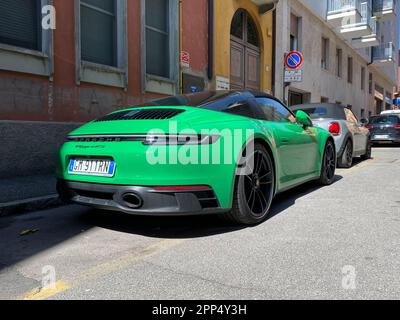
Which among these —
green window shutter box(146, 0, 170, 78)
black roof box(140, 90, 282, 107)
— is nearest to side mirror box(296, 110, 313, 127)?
black roof box(140, 90, 282, 107)

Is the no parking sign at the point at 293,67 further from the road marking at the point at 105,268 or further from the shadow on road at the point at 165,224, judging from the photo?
the road marking at the point at 105,268

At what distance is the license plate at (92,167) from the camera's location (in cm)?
330

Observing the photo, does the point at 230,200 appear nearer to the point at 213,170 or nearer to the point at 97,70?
the point at 213,170

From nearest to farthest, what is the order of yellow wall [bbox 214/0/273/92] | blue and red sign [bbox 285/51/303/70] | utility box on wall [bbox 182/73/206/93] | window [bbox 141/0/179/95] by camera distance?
window [bbox 141/0/179/95] < utility box on wall [bbox 182/73/206/93] < yellow wall [bbox 214/0/273/92] < blue and red sign [bbox 285/51/303/70]

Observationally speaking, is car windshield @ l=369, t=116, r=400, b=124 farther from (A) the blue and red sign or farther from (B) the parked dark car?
(A) the blue and red sign

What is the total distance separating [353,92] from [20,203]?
26.5m

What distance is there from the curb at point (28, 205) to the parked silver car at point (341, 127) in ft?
17.5

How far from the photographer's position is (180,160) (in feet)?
10.3

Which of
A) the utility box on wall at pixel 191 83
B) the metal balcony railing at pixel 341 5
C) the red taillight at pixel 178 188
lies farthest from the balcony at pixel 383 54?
the red taillight at pixel 178 188

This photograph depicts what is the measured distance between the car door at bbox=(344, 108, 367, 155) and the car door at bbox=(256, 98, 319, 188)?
3368 millimetres

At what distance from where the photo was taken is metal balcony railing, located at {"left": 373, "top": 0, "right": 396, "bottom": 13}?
27091mm

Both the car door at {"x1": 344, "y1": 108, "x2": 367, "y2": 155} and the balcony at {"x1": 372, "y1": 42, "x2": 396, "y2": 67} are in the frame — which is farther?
the balcony at {"x1": 372, "y1": 42, "x2": 396, "y2": 67}

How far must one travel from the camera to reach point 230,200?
11.1ft
